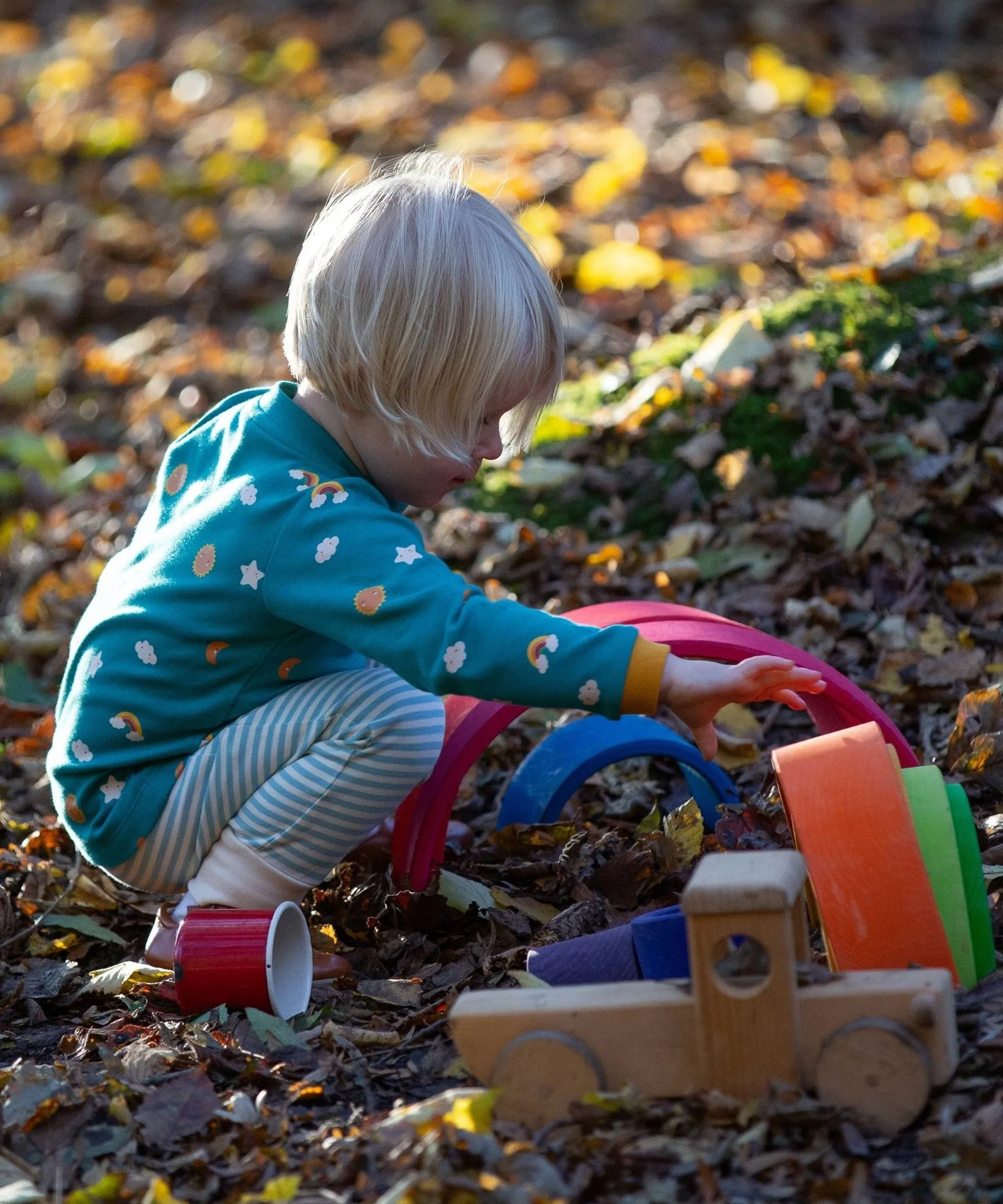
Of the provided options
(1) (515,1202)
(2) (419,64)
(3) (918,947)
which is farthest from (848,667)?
(2) (419,64)

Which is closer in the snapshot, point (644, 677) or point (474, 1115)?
point (474, 1115)

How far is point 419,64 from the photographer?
855 centimetres

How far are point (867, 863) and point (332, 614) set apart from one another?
0.88 m

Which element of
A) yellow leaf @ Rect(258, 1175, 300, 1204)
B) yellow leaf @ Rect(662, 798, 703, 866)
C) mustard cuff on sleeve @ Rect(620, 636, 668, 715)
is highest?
mustard cuff on sleeve @ Rect(620, 636, 668, 715)

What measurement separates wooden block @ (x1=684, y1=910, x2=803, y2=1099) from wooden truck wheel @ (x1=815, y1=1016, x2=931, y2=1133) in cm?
5

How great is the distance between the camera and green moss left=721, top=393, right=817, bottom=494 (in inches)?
145

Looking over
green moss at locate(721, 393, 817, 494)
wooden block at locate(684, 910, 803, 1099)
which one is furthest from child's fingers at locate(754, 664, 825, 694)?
green moss at locate(721, 393, 817, 494)

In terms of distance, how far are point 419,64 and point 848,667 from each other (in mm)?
6448

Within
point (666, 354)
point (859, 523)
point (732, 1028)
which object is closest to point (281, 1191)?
point (732, 1028)

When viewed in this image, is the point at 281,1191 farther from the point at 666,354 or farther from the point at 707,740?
the point at 666,354

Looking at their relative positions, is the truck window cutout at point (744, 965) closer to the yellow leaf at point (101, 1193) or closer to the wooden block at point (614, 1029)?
the wooden block at point (614, 1029)

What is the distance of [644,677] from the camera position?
6.86 feet

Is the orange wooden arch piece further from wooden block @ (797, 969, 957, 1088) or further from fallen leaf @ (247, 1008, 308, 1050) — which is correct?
fallen leaf @ (247, 1008, 308, 1050)

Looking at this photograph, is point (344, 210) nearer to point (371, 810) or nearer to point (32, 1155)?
point (371, 810)
